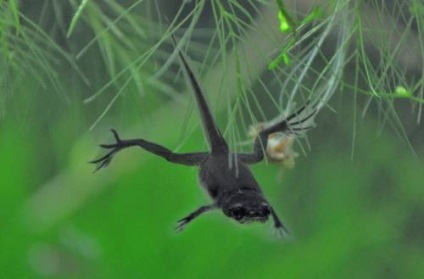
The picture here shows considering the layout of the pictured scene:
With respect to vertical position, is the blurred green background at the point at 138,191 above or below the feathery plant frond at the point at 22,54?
below

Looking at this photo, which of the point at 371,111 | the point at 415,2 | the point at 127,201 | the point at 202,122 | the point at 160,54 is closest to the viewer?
the point at 202,122

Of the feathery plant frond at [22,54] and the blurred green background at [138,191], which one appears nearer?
the feathery plant frond at [22,54]

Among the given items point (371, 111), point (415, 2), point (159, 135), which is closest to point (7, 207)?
point (159, 135)

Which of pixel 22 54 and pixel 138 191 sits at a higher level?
pixel 22 54

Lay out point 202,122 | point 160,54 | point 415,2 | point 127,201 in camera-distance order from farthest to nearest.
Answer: point 127,201
point 160,54
point 415,2
point 202,122

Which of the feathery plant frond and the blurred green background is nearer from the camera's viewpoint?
the feathery plant frond

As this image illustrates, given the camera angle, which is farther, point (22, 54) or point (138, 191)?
point (138, 191)

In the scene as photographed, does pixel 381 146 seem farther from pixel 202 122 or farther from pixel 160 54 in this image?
pixel 202 122

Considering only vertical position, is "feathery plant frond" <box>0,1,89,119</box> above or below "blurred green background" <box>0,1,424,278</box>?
above
